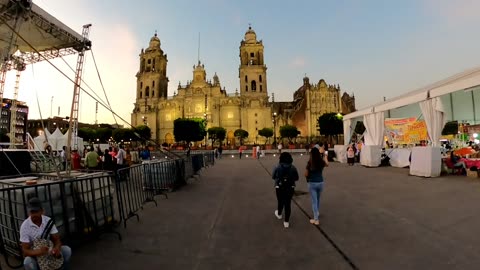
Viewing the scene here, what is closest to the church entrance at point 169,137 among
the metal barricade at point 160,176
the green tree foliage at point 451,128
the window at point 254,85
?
the window at point 254,85

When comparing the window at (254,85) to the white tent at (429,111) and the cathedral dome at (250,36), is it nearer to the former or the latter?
the cathedral dome at (250,36)

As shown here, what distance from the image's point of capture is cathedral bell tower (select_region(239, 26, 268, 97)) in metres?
73.6

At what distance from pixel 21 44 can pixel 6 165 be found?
9.38 m

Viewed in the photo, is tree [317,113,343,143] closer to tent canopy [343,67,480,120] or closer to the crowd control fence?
tent canopy [343,67,480,120]

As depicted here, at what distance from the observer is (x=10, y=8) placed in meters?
12.8

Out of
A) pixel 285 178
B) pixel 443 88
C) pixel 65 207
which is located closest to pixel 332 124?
pixel 443 88

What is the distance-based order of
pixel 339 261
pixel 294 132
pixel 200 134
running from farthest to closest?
pixel 294 132 → pixel 200 134 → pixel 339 261

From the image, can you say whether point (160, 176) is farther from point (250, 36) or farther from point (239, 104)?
point (250, 36)

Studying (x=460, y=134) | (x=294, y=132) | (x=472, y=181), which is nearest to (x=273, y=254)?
(x=472, y=181)

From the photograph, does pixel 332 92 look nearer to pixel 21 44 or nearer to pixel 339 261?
pixel 21 44

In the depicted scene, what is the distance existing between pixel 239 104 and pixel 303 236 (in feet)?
223

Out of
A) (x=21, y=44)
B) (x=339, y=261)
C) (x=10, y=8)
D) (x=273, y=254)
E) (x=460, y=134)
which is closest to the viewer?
(x=339, y=261)

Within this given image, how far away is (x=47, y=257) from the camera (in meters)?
3.17

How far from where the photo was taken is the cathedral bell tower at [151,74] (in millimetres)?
80125
